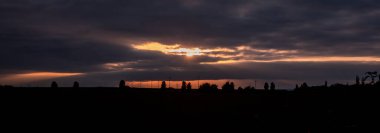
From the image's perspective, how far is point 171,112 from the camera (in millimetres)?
40312

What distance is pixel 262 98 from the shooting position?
50125 mm

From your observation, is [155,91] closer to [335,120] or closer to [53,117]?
[53,117]

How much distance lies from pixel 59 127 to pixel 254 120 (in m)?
14.6

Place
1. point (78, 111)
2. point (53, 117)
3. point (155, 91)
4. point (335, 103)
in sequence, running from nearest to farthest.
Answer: point (53, 117), point (78, 111), point (335, 103), point (155, 91)

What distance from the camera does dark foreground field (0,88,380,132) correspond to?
35031 millimetres

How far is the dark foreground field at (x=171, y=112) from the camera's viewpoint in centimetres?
3503

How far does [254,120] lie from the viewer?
37.7 meters

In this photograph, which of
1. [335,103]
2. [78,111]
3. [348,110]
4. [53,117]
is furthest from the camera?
[335,103]

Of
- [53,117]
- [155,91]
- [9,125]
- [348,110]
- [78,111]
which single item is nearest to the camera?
[9,125]

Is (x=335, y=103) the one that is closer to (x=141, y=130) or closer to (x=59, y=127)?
(x=141, y=130)

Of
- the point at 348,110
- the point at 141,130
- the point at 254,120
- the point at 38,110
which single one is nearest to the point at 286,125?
the point at 254,120


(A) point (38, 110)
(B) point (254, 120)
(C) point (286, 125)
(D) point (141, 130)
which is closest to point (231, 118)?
(B) point (254, 120)

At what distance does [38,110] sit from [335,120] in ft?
73.3

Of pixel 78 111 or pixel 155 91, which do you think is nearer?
pixel 78 111
